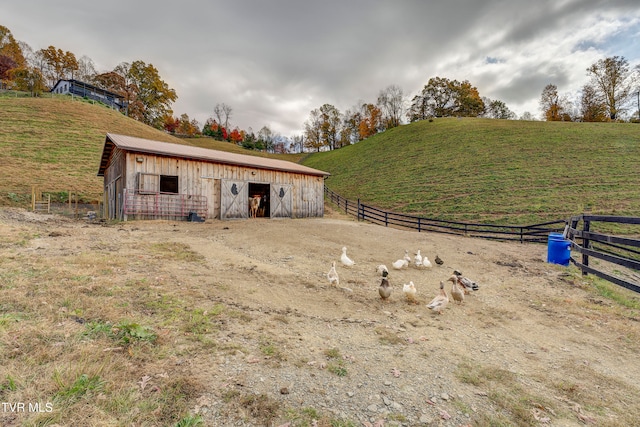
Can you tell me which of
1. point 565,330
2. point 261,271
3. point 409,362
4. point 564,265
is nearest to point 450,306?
point 565,330

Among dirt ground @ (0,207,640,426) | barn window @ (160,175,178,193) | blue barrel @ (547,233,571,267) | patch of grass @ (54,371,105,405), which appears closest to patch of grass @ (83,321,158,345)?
dirt ground @ (0,207,640,426)

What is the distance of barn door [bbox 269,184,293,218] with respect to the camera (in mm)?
18734

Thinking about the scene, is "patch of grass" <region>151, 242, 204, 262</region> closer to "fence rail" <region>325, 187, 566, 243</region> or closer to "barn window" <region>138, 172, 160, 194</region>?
"barn window" <region>138, 172, 160, 194</region>

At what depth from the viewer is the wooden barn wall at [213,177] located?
13977mm

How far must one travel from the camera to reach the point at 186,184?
15148 millimetres

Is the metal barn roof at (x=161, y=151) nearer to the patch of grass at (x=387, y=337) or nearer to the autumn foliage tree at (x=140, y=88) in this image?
the patch of grass at (x=387, y=337)

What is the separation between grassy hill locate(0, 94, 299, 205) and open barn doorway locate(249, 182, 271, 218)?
1268cm

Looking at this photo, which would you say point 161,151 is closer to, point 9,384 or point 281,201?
point 281,201

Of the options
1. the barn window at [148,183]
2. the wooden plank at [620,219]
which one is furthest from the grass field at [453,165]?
the barn window at [148,183]

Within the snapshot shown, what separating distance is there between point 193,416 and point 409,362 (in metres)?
2.36

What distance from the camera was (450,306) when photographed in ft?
17.1

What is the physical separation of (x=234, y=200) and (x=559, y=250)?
15761 millimetres

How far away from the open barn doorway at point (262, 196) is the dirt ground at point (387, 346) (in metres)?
12.2

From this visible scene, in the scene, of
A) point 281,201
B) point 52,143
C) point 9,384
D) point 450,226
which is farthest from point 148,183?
point 52,143
